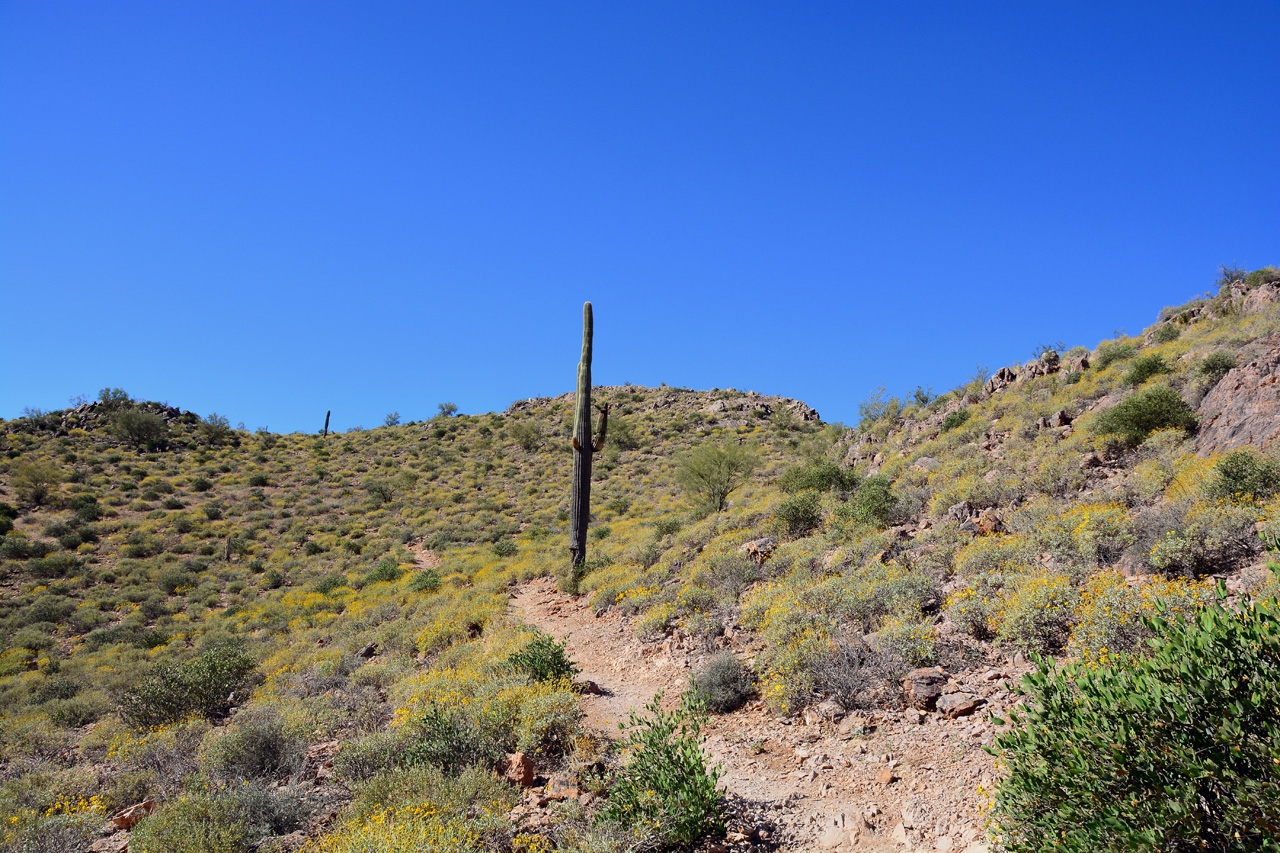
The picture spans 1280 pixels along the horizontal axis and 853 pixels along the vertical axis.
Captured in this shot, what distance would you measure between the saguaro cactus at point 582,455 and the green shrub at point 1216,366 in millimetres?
12008

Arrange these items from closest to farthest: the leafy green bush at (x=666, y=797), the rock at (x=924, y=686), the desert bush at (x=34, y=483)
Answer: the leafy green bush at (x=666, y=797), the rock at (x=924, y=686), the desert bush at (x=34, y=483)

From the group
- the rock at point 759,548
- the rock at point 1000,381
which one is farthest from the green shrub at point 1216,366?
the rock at point 759,548

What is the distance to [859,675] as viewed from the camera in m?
6.05

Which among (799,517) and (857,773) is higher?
(799,517)

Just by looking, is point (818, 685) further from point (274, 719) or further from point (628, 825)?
point (274, 719)

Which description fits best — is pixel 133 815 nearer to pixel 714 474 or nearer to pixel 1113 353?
pixel 714 474

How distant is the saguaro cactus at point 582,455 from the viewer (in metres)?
15.1

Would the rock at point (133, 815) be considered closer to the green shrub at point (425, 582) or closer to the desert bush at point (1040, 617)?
the desert bush at point (1040, 617)

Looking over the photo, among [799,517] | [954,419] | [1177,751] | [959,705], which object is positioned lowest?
[959,705]

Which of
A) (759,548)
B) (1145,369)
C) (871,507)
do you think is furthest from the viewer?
(1145,369)

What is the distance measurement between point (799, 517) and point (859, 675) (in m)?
6.74

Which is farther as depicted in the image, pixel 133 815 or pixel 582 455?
pixel 582 455

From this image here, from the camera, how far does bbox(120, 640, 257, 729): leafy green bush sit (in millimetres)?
8711

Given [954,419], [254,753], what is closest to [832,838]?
[254,753]
